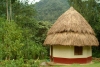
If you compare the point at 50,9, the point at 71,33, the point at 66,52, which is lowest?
the point at 66,52

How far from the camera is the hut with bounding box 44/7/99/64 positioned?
1480cm

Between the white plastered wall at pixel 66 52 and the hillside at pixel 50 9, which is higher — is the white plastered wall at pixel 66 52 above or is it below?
below

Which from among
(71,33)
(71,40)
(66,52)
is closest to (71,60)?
(66,52)

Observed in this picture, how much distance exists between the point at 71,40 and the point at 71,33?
2.24ft

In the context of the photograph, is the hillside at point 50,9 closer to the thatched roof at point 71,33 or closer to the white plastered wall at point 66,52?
the thatched roof at point 71,33

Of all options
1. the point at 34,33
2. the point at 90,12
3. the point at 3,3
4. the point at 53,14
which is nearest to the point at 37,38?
the point at 34,33

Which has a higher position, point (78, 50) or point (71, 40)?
point (71, 40)

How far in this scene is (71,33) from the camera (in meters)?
15.1

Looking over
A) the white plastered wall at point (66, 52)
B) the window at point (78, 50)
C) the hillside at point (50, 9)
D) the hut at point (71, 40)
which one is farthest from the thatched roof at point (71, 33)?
the hillside at point (50, 9)

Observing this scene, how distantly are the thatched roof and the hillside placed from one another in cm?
2042

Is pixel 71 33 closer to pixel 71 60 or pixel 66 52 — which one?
pixel 66 52

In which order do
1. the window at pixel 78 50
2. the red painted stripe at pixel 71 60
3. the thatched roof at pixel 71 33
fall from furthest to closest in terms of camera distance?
the window at pixel 78 50 < the red painted stripe at pixel 71 60 < the thatched roof at pixel 71 33

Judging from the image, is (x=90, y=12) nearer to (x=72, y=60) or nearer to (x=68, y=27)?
(x=68, y=27)

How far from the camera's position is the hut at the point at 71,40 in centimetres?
1480
